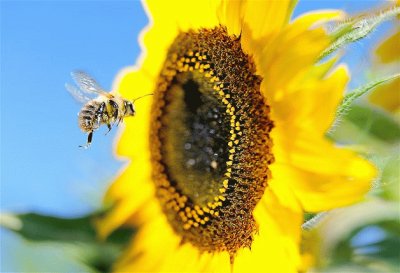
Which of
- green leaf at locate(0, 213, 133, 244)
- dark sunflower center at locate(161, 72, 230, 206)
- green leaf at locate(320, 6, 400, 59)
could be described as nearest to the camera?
green leaf at locate(320, 6, 400, 59)

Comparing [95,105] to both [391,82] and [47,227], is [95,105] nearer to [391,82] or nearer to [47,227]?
[47,227]

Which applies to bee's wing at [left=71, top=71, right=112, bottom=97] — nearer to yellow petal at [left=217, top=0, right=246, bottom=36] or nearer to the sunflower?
the sunflower

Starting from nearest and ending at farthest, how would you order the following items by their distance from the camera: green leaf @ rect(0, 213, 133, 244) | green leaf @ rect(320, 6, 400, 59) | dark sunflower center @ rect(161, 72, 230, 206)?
green leaf @ rect(320, 6, 400, 59) < dark sunflower center @ rect(161, 72, 230, 206) < green leaf @ rect(0, 213, 133, 244)

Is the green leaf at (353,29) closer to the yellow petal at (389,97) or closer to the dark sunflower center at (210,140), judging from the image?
the dark sunflower center at (210,140)

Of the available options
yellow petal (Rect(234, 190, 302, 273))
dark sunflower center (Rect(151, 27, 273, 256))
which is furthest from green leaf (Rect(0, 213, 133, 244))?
yellow petal (Rect(234, 190, 302, 273))

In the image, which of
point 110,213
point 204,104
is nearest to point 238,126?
point 204,104

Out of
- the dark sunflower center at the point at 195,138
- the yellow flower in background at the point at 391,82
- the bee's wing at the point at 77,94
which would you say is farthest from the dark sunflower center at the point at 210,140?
the yellow flower in background at the point at 391,82

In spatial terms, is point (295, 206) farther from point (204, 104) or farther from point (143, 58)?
point (143, 58)

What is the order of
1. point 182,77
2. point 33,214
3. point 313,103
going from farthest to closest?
point 33,214, point 182,77, point 313,103
